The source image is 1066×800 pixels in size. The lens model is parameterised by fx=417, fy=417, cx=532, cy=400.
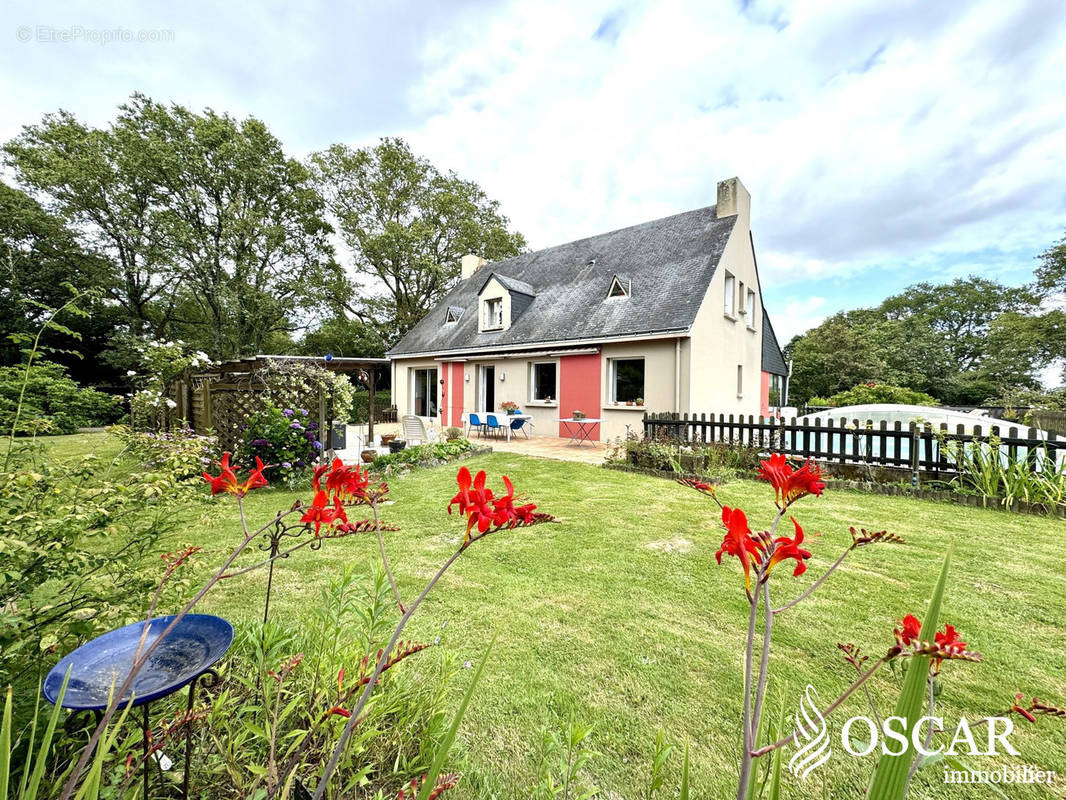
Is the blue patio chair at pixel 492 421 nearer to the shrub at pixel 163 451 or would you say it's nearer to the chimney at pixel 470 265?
the shrub at pixel 163 451

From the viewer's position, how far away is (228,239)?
68.3ft

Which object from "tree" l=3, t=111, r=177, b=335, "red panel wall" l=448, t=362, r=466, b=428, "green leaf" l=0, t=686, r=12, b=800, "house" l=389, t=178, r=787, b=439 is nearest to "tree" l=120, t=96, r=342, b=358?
"tree" l=3, t=111, r=177, b=335

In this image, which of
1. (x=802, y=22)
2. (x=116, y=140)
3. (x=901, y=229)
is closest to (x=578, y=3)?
(x=802, y=22)

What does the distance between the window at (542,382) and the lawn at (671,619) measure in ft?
27.7

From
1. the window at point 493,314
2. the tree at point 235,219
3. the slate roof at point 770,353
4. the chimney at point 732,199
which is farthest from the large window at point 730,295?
the tree at point 235,219

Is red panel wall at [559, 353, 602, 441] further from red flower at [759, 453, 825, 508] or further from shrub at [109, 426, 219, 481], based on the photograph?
red flower at [759, 453, 825, 508]

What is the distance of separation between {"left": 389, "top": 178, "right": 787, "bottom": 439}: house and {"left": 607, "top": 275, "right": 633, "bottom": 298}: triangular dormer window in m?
0.05

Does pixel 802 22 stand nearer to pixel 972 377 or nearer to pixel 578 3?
Answer: pixel 578 3

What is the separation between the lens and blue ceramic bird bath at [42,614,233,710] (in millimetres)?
1034

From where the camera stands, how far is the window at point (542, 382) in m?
13.5

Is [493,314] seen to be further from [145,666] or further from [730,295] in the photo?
[145,666]

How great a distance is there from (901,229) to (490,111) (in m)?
37.3

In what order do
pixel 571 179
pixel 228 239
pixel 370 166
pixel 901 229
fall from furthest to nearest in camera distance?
pixel 901 229
pixel 370 166
pixel 228 239
pixel 571 179

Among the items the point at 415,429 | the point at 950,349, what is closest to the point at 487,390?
the point at 415,429
